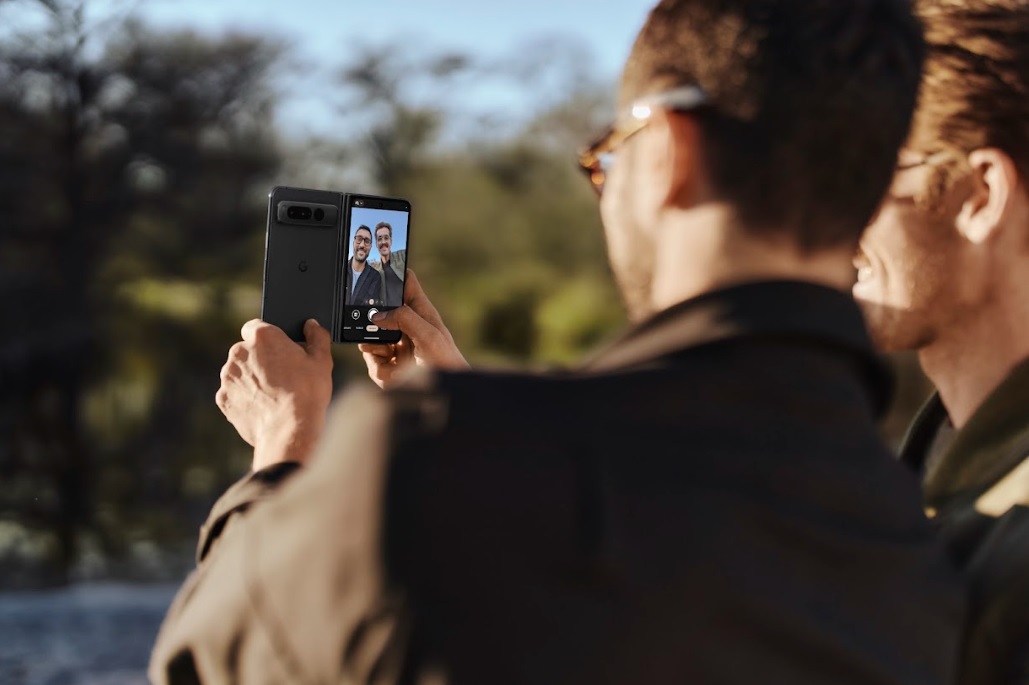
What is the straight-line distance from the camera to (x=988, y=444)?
1.26 m

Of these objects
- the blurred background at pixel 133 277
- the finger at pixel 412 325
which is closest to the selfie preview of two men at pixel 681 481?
the finger at pixel 412 325

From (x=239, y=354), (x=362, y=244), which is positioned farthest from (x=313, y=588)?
(x=362, y=244)

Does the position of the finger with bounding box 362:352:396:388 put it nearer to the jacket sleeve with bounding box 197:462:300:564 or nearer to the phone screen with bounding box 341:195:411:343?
the phone screen with bounding box 341:195:411:343

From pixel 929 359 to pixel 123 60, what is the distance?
10063mm

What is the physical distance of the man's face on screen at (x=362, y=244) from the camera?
155 cm

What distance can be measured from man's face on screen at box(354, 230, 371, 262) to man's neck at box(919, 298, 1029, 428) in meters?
0.66

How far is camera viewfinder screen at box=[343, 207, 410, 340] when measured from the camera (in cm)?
153

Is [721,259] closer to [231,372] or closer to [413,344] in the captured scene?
[231,372]

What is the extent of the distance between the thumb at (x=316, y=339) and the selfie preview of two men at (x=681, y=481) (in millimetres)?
177

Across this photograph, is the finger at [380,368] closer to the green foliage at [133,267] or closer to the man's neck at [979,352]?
the man's neck at [979,352]

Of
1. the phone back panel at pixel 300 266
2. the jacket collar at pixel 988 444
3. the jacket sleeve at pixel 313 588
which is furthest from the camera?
the phone back panel at pixel 300 266

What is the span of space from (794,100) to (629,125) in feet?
0.45

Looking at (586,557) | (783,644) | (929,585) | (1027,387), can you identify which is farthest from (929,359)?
(586,557)

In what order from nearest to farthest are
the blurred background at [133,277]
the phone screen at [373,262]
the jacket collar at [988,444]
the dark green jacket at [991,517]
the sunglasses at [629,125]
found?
the sunglasses at [629,125] → the dark green jacket at [991,517] → the jacket collar at [988,444] → the phone screen at [373,262] → the blurred background at [133,277]
